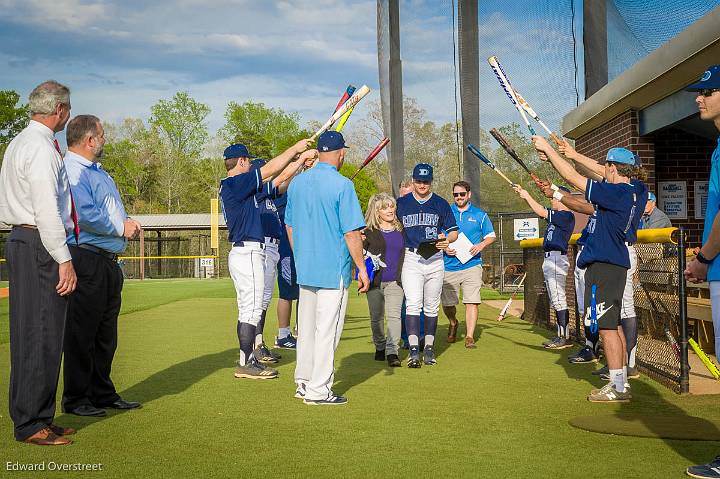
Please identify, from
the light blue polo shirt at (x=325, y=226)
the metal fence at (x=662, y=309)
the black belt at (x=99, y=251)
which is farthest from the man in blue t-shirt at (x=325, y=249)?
the metal fence at (x=662, y=309)

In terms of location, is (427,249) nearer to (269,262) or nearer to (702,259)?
(269,262)

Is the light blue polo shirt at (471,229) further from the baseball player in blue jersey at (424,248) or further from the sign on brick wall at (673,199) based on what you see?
the sign on brick wall at (673,199)

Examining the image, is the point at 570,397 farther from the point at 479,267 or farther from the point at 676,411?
the point at 479,267

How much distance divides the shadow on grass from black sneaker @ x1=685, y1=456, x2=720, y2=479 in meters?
4.13

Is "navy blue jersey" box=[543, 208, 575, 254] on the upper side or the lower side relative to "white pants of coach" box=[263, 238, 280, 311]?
upper

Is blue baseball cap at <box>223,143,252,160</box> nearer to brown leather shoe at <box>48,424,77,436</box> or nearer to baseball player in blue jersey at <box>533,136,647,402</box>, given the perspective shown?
baseball player in blue jersey at <box>533,136,647,402</box>

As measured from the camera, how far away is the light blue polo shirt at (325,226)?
23.2 feet

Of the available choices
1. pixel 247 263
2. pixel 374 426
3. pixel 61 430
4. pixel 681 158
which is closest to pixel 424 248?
pixel 247 263

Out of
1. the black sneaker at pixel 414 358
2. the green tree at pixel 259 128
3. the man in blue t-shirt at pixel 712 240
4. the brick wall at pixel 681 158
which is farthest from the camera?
the green tree at pixel 259 128

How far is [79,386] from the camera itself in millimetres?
6609

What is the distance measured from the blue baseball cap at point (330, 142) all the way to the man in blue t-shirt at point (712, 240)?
3233mm

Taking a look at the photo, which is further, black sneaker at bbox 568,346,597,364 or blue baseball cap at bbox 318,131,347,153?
black sneaker at bbox 568,346,597,364

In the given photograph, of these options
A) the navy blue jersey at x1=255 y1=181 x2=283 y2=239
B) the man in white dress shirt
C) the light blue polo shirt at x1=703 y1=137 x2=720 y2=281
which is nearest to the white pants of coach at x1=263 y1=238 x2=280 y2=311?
the navy blue jersey at x1=255 y1=181 x2=283 y2=239

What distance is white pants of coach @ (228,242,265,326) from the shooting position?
8391mm
